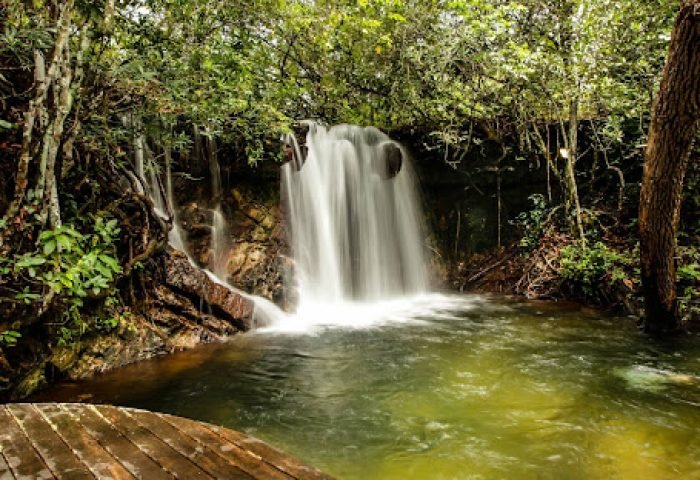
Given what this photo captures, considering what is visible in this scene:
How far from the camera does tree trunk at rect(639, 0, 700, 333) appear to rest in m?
4.54

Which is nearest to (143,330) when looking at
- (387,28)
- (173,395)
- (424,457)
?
(173,395)

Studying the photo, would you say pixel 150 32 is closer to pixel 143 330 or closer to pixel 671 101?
pixel 143 330

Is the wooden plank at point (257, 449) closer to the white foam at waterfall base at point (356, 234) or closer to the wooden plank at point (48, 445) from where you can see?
the wooden plank at point (48, 445)

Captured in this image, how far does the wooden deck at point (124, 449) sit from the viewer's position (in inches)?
92.0

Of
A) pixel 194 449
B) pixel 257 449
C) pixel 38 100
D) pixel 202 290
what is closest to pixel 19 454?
pixel 194 449

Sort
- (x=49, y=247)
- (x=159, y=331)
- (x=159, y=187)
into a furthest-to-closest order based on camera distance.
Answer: (x=159, y=187) → (x=159, y=331) → (x=49, y=247)

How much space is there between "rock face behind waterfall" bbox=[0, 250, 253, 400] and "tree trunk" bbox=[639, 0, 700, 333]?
19.5 feet

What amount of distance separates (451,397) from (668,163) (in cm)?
370

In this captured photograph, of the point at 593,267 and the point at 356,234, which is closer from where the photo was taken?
the point at 593,267

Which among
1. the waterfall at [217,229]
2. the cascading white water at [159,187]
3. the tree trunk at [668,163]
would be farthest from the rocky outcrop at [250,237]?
the tree trunk at [668,163]

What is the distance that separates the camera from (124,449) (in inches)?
100

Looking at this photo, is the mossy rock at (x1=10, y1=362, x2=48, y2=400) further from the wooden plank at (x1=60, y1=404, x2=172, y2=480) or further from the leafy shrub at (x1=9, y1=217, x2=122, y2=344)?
the wooden plank at (x1=60, y1=404, x2=172, y2=480)

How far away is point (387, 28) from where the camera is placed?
11.4m

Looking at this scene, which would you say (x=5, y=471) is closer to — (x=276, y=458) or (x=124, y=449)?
(x=124, y=449)
